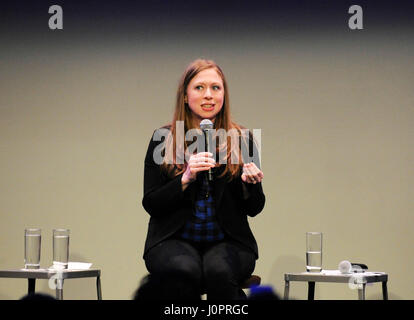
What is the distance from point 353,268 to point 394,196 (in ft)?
3.71

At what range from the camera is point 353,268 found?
2.49 meters

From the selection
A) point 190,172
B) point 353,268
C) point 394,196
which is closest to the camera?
point 190,172

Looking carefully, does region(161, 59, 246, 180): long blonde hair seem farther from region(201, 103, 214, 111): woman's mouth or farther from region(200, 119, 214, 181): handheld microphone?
region(200, 119, 214, 181): handheld microphone

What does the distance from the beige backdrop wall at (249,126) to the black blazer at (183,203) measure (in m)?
1.11

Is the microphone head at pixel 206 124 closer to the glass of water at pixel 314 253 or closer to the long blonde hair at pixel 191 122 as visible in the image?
the long blonde hair at pixel 191 122

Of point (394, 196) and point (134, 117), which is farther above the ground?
point (134, 117)

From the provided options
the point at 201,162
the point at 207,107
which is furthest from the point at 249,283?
the point at 207,107

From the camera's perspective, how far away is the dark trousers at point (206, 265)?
2191mm

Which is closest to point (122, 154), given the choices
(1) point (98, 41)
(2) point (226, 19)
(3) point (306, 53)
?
(1) point (98, 41)

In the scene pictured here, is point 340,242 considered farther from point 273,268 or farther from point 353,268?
point 353,268

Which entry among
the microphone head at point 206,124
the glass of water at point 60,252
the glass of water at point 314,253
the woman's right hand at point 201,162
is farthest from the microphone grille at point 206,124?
the glass of water at point 60,252

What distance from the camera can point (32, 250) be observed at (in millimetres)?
2412

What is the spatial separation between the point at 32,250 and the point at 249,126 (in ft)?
5.18

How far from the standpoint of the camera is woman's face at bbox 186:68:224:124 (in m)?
2.51
